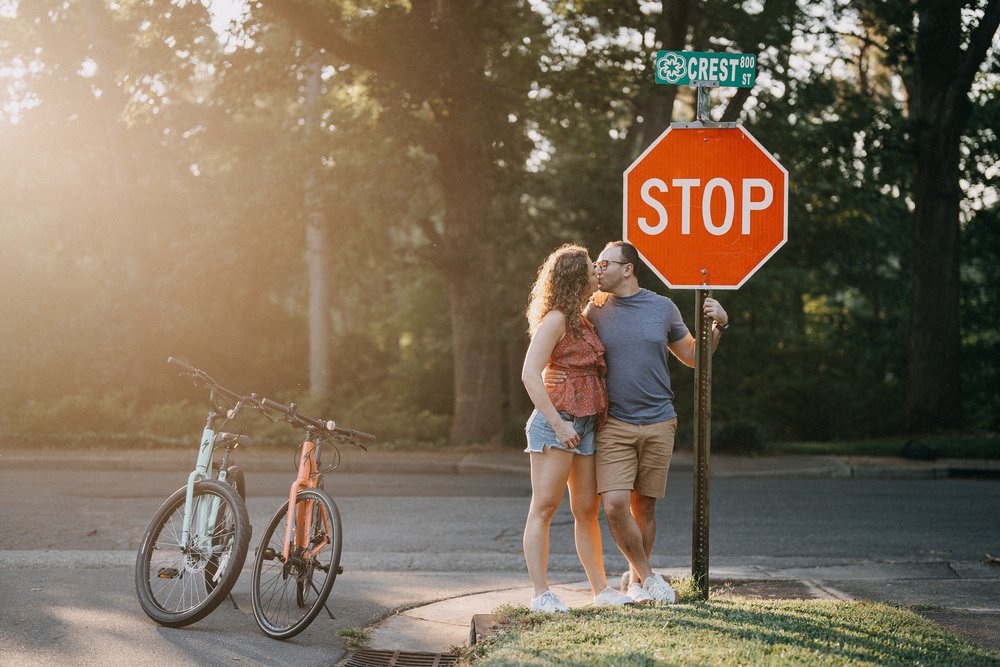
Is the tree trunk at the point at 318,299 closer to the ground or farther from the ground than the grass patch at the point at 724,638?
farther from the ground

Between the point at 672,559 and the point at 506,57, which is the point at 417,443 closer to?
the point at 506,57

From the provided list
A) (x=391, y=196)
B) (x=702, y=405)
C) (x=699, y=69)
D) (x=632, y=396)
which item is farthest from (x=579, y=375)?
(x=391, y=196)

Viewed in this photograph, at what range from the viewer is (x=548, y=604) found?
19.9ft

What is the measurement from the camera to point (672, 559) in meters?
9.02

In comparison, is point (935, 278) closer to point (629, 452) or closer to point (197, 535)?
point (629, 452)

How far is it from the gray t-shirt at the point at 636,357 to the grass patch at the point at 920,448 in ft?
37.9

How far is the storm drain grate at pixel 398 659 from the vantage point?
5.66 meters

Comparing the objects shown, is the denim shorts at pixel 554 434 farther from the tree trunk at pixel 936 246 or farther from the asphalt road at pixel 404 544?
the tree trunk at pixel 936 246

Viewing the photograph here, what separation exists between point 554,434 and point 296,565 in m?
1.52

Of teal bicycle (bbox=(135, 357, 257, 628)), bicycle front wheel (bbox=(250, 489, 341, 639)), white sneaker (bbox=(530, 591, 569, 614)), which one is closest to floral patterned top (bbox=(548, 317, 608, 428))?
white sneaker (bbox=(530, 591, 569, 614))

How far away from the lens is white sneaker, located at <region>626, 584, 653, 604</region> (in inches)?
245

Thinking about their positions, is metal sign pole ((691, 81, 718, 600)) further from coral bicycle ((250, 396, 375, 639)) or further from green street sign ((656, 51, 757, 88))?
coral bicycle ((250, 396, 375, 639))

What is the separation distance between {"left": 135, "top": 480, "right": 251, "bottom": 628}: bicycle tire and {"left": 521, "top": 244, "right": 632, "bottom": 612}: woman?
1.58 metres

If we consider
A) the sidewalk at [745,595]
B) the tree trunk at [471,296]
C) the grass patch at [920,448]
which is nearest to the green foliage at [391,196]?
the tree trunk at [471,296]
